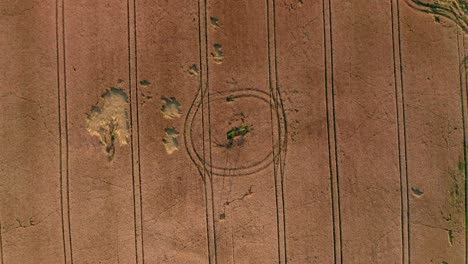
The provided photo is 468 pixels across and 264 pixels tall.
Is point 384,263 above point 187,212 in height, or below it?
below

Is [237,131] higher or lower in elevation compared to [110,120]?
lower

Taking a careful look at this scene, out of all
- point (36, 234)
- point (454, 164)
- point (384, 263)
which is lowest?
point (384, 263)

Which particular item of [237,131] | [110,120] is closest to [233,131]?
[237,131]

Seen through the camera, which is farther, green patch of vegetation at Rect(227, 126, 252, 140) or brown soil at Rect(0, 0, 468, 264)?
green patch of vegetation at Rect(227, 126, 252, 140)

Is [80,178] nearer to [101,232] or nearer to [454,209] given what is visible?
[101,232]

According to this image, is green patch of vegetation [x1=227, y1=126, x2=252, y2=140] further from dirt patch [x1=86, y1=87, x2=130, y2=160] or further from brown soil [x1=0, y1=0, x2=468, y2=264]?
dirt patch [x1=86, y1=87, x2=130, y2=160]

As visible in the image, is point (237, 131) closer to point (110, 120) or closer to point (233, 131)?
point (233, 131)

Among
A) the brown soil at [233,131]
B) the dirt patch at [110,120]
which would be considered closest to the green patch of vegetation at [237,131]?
the brown soil at [233,131]

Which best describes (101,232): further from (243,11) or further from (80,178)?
(243,11)

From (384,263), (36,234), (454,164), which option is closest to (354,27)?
(454,164)

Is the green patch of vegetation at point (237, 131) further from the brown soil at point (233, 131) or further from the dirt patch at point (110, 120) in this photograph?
the dirt patch at point (110, 120)

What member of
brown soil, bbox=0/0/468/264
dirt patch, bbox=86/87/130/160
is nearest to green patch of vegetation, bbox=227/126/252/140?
brown soil, bbox=0/0/468/264
